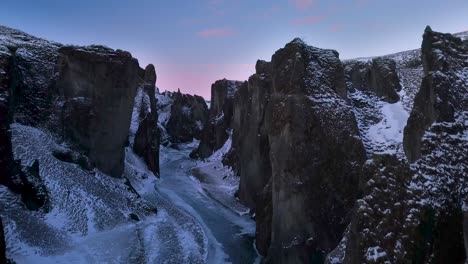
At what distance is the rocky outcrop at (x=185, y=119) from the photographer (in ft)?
362

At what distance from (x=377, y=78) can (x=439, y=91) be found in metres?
14.2

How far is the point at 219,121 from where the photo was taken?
266 feet

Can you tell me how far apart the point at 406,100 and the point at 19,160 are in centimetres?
2526

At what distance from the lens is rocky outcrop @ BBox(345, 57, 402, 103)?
3095 cm

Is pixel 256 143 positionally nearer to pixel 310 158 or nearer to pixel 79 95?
pixel 79 95

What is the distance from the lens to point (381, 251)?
14961 millimetres

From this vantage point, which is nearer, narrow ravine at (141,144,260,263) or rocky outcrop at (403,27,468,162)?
rocky outcrop at (403,27,468,162)

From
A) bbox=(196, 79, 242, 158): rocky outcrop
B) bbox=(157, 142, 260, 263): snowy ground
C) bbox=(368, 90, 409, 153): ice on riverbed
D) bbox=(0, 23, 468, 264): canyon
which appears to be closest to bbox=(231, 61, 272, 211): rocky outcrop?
bbox=(0, 23, 468, 264): canyon

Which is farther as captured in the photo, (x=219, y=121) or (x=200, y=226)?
(x=219, y=121)

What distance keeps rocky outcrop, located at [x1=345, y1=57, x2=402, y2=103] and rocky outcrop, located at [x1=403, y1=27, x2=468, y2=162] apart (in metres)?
9.49

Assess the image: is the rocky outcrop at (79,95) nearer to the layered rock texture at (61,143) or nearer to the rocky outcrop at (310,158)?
the layered rock texture at (61,143)

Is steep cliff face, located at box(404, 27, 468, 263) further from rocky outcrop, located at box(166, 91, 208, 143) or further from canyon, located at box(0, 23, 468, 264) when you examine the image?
rocky outcrop, located at box(166, 91, 208, 143)

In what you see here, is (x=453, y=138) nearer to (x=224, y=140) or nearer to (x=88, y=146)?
(x=88, y=146)

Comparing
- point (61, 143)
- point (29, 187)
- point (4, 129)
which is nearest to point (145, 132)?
point (61, 143)
